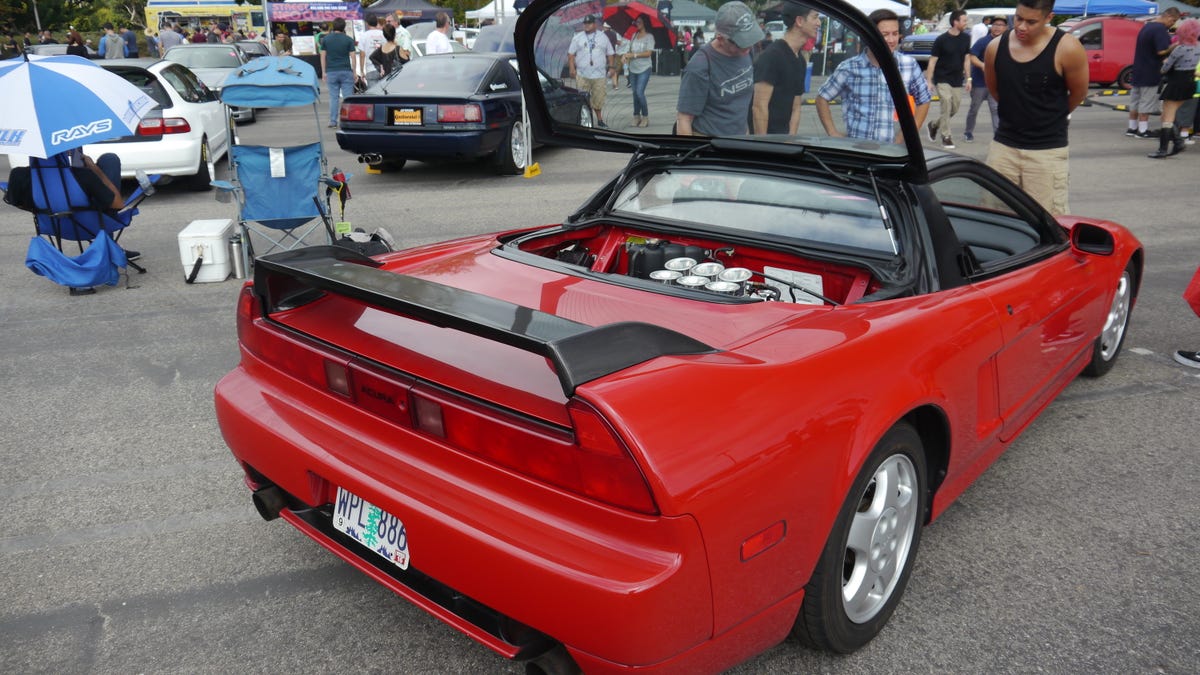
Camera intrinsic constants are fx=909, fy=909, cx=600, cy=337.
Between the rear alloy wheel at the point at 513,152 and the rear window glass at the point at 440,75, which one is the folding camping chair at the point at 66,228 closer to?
the rear window glass at the point at 440,75

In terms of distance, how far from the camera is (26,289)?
6.48m

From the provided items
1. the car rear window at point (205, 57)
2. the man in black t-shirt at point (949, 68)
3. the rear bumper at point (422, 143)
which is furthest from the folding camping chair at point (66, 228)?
the car rear window at point (205, 57)

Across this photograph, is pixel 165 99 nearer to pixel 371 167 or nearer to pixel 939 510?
pixel 371 167

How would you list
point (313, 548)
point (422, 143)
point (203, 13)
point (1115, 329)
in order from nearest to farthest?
point (313, 548) → point (1115, 329) → point (422, 143) → point (203, 13)

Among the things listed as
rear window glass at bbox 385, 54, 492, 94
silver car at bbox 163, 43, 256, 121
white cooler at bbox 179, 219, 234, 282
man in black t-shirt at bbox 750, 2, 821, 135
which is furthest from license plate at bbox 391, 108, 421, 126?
silver car at bbox 163, 43, 256, 121

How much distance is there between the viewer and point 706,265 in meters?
3.06

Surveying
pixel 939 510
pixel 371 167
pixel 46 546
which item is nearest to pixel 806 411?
pixel 939 510

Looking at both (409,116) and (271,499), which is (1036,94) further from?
(409,116)

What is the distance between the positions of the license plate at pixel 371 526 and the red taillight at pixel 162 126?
823 centimetres

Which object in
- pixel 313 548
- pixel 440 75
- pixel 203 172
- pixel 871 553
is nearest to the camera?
pixel 871 553

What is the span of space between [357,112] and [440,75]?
115 cm

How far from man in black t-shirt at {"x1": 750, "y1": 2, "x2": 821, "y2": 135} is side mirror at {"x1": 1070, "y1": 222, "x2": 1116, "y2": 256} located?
1324mm

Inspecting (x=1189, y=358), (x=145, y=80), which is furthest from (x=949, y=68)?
(x=145, y=80)

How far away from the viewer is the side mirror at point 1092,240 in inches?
141
